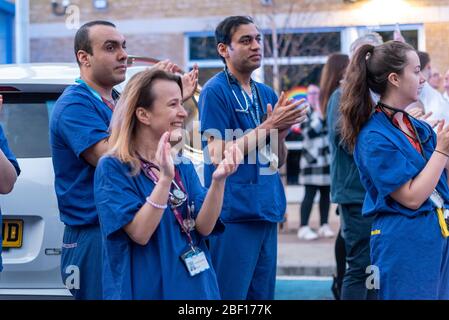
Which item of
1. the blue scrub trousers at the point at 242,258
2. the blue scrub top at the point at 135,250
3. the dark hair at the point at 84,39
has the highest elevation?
the dark hair at the point at 84,39

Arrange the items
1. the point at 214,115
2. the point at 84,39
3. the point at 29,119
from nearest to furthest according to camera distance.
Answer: the point at 84,39, the point at 214,115, the point at 29,119

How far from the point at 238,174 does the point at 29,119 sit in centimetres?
152

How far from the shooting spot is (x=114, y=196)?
3.28 meters

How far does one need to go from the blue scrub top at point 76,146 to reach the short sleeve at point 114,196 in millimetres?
764

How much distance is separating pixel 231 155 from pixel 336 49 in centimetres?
1278

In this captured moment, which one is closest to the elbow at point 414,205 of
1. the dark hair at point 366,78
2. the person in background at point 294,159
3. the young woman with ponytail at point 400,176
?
the young woman with ponytail at point 400,176

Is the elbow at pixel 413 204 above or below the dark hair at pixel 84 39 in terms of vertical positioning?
below

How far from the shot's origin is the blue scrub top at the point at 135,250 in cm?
328

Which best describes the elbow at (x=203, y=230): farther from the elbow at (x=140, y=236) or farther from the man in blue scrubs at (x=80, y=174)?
the man in blue scrubs at (x=80, y=174)

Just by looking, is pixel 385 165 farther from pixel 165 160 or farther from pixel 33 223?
pixel 33 223

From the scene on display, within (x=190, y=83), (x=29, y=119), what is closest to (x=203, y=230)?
(x=190, y=83)

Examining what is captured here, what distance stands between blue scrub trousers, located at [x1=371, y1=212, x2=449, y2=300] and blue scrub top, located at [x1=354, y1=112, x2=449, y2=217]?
6 cm

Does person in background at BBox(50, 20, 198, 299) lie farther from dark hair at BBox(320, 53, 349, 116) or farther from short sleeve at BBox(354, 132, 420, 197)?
dark hair at BBox(320, 53, 349, 116)
